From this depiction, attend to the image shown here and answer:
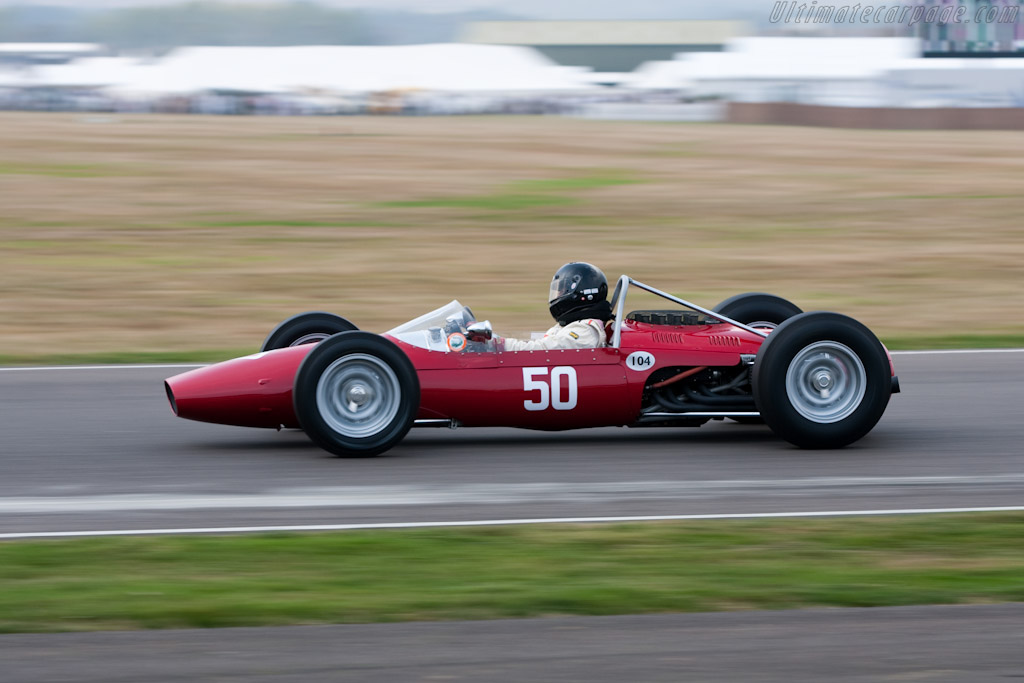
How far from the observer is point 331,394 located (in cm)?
751

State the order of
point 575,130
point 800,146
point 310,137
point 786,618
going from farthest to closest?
point 575,130 → point 310,137 → point 800,146 → point 786,618

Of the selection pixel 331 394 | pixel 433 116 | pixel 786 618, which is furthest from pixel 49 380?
pixel 433 116

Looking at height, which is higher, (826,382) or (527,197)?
(527,197)

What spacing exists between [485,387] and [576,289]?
823 mm

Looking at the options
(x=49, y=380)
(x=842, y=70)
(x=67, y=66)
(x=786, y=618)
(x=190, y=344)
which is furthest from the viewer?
(x=67, y=66)

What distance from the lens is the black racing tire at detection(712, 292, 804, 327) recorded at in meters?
8.91

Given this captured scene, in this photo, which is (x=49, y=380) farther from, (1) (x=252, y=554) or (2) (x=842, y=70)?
(2) (x=842, y=70)

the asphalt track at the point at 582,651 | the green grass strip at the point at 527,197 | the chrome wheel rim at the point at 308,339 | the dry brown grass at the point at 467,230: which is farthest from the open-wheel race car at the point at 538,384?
the green grass strip at the point at 527,197

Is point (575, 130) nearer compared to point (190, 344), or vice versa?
point (190, 344)

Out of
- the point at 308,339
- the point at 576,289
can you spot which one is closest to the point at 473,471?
the point at 576,289

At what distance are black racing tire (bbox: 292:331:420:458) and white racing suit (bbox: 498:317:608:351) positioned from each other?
666 mm

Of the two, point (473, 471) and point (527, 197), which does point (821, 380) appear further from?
point (527, 197)

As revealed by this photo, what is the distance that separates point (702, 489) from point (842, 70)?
54819mm

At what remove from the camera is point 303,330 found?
8.54m
